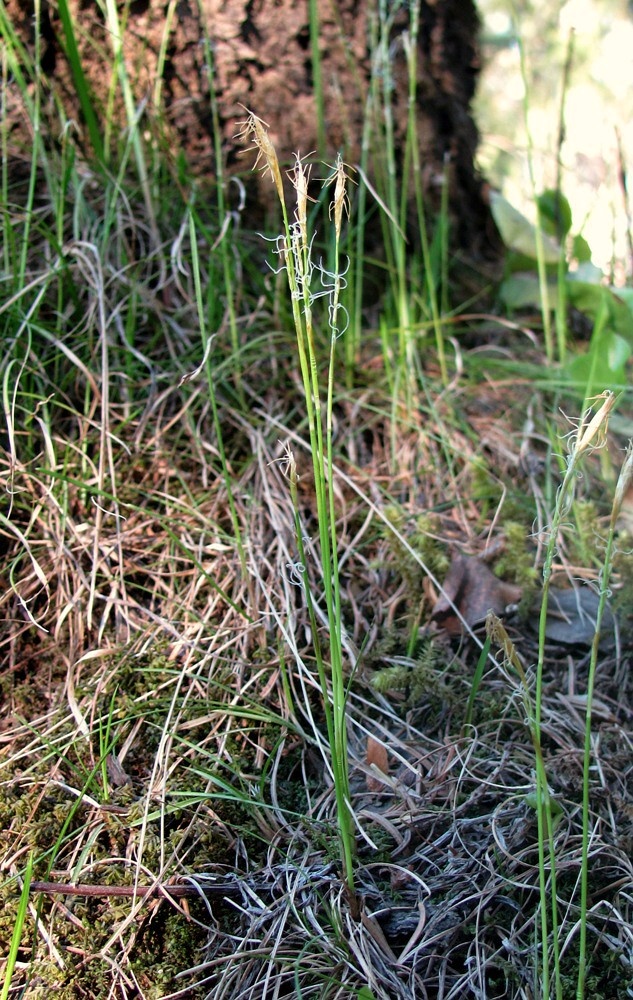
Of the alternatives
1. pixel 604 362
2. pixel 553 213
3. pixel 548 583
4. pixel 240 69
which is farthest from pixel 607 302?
pixel 548 583

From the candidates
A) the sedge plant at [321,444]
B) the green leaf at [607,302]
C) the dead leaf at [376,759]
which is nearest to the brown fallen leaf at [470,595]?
the dead leaf at [376,759]

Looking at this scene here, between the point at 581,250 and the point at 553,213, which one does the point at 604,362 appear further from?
the point at 553,213

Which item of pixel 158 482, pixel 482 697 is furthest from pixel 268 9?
pixel 482 697

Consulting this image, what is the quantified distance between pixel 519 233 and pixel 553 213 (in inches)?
5.1

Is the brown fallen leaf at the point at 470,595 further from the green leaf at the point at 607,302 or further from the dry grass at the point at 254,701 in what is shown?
the green leaf at the point at 607,302

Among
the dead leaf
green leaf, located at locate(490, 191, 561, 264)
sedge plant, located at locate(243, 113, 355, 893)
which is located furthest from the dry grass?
green leaf, located at locate(490, 191, 561, 264)

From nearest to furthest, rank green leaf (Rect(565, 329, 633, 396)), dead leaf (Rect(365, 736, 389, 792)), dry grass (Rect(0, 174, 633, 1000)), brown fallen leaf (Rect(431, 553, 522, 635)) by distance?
dry grass (Rect(0, 174, 633, 1000)) → dead leaf (Rect(365, 736, 389, 792)) → brown fallen leaf (Rect(431, 553, 522, 635)) → green leaf (Rect(565, 329, 633, 396))

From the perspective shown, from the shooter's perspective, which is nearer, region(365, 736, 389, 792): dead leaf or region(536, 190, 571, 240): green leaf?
region(365, 736, 389, 792): dead leaf

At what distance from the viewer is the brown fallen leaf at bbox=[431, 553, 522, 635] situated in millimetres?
1255

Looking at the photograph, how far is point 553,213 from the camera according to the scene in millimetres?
1962

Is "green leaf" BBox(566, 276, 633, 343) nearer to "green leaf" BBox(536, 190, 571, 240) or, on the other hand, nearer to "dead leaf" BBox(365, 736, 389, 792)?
"green leaf" BBox(536, 190, 571, 240)

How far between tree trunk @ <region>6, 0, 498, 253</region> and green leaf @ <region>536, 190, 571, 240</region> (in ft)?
1.04

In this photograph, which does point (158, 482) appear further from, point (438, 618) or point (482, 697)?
point (482, 697)

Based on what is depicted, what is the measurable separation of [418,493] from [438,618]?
0.94 ft
